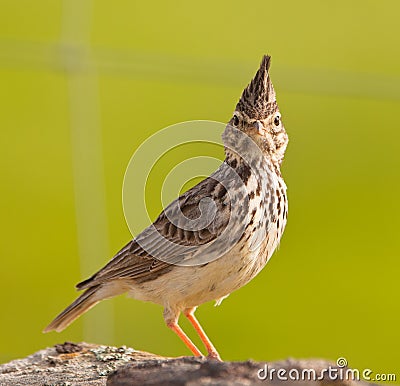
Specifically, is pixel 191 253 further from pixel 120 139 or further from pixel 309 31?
pixel 309 31

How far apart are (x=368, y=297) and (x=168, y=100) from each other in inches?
246

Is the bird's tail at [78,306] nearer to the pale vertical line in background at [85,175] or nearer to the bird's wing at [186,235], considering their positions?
the bird's wing at [186,235]

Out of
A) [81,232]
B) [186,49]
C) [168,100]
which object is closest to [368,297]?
[81,232]

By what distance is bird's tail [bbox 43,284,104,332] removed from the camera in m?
6.45

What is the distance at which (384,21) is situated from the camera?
65.8ft

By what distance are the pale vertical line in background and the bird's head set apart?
383 cm

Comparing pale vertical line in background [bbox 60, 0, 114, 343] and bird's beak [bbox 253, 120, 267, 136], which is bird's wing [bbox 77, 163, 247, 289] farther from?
pale vertical line in background [bbox 60, 0, 114, 343]

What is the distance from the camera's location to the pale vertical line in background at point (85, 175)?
948 cm

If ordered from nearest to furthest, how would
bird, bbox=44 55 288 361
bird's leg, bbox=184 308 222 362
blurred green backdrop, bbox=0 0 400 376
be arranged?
bird, bbox=44 55 288 361 → bird's leg, bbox=184 308 222 362 → blurred green backdrop, bbox=0 0 400 376

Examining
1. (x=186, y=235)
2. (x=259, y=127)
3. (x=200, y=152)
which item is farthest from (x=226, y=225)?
(x=200, y=152)

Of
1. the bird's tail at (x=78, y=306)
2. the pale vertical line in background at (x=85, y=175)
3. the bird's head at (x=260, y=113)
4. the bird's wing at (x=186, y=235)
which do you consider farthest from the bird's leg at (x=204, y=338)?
the pale vertical line in background at (x=85, y=175)

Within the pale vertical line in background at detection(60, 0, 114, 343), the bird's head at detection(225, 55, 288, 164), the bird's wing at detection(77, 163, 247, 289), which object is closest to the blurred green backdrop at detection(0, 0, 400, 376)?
the pale vertical line in background at detection(60, 0, 114, 343)

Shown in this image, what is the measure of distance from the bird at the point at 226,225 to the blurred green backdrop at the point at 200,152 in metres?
3.11

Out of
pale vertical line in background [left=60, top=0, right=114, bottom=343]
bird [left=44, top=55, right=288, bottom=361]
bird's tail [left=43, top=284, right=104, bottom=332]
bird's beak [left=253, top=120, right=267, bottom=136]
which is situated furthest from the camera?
pale vertical line in background [left=60, top=0, right=114, bottom=343]
